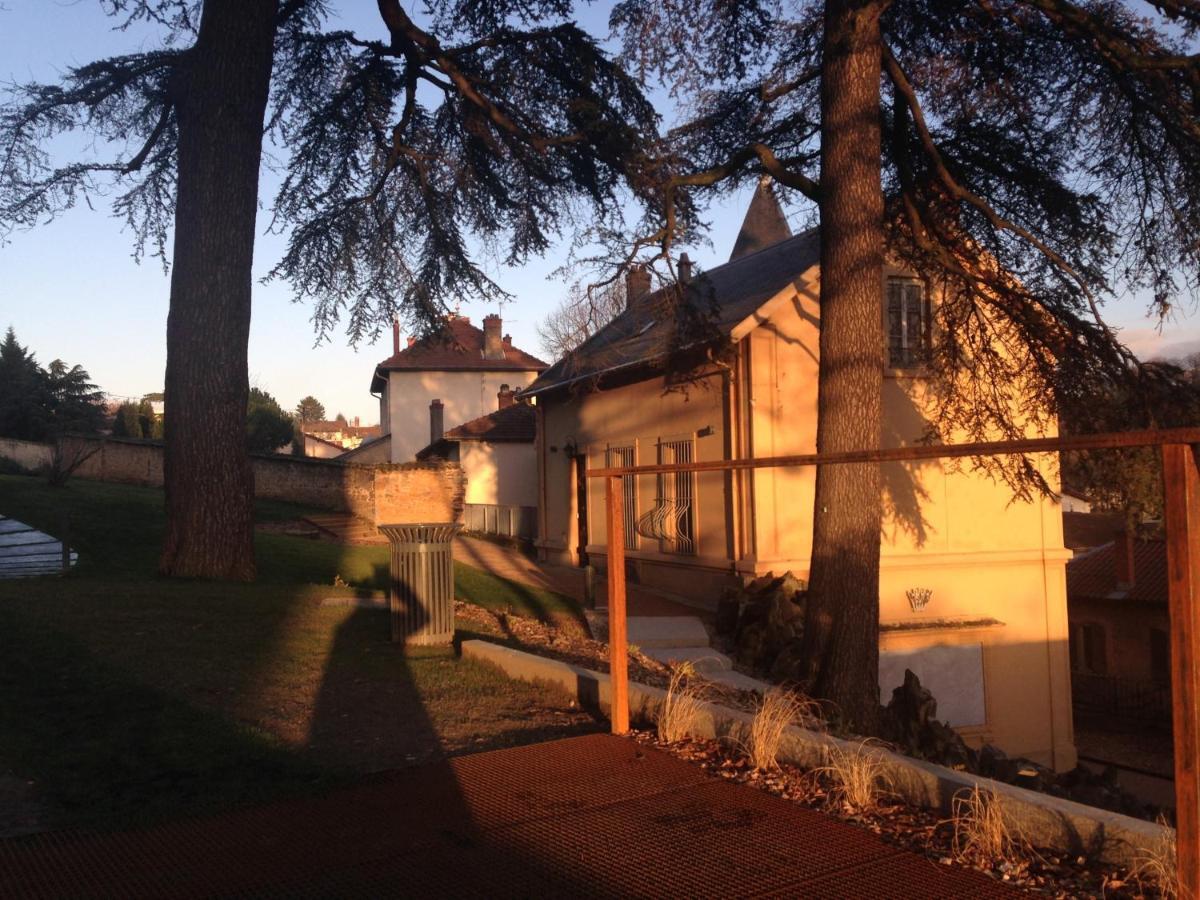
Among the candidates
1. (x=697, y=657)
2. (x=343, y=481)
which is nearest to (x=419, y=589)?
(x=697, y=657)

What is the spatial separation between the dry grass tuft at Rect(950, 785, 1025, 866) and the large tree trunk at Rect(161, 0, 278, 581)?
33.5 feet

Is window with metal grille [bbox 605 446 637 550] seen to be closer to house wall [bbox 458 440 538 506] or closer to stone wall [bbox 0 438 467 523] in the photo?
stone wall [bbox 0 438 467 523]

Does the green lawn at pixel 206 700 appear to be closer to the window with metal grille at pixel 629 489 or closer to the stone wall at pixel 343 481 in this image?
the window with metal grille at pixel 629 489

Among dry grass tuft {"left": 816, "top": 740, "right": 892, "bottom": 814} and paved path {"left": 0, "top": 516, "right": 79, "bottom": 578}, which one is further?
paved path {"left": 0, "top": 516, "right": 79, "bottom": 578}

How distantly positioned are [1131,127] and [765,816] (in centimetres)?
934

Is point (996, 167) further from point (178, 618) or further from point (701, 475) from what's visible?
point (178, 618)

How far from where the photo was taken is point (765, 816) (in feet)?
16.5

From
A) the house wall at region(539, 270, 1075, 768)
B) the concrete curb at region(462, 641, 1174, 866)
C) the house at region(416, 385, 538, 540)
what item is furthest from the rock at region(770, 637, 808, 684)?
the house at region(416, 385, 538, 540)

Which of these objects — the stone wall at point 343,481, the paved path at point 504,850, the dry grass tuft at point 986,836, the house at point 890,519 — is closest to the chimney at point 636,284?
the house at point 890,519

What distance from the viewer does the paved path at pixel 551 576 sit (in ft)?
52.8

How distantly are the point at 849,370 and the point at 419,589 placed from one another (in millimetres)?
4292

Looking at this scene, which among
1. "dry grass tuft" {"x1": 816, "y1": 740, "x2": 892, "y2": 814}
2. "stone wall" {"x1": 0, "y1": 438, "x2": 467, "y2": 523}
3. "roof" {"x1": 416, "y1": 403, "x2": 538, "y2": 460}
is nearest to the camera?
"dry grass tuft" {"x1": 816, "y1": 740, "x2": 892, "y2": 814}

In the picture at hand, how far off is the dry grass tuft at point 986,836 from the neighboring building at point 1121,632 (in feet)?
80.9

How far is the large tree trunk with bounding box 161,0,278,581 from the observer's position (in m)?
13.0
